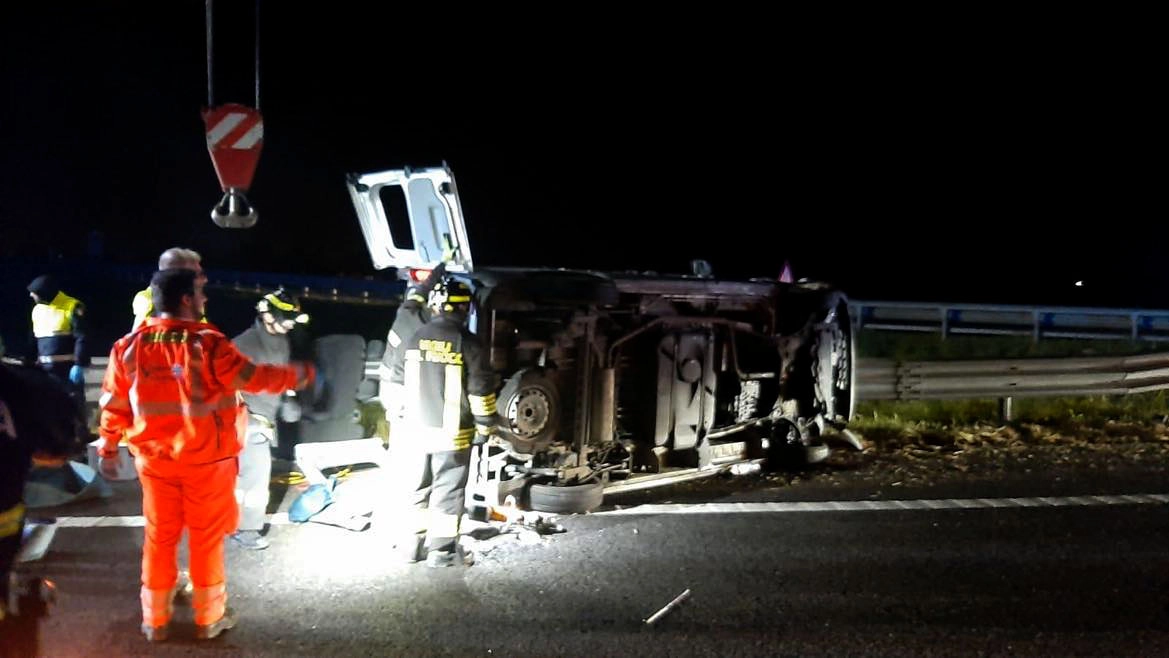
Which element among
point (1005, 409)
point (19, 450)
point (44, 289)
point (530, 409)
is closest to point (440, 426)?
point (530, 409)

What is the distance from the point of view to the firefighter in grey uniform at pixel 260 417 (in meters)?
5.98

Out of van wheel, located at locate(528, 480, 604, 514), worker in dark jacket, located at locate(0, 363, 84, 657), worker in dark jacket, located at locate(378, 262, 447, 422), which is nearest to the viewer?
worker in dark jacket, located at locate(0, 363, 84, 657)

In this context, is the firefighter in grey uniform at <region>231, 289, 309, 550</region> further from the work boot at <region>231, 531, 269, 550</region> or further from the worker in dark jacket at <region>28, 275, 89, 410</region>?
the worker in dark jacket at <region>28, 275, 89, 410</region>

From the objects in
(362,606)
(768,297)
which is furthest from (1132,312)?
(362,606)

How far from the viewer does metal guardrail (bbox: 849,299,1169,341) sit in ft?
79.0

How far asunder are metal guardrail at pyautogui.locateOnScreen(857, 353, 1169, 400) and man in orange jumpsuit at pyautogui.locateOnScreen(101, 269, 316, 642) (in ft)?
20.9

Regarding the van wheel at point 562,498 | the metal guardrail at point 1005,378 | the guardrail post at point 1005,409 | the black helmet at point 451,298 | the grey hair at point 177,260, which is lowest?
the van wheel at point 562,498

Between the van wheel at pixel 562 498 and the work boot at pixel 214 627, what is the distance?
2.24 metres

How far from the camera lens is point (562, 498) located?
651 centimetres

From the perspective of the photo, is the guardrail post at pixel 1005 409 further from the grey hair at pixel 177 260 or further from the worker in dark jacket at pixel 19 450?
the worker in dark jacket at pixel 19 450

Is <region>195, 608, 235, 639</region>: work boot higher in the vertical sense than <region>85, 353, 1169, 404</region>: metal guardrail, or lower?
lower

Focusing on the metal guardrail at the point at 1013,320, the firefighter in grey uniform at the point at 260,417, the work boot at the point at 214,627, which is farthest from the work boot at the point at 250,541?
the metal guardrail at the point at 1013,320

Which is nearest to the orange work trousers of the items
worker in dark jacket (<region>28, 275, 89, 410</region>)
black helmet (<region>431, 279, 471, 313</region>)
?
black helmet (<region>431, 279, 471, 313</region>)

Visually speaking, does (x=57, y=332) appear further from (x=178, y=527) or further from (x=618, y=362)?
(x=178, y=527)
